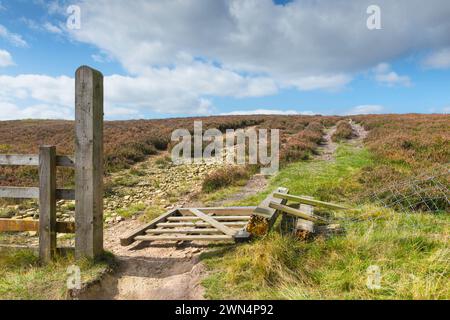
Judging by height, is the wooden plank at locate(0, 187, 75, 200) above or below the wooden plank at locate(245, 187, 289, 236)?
above

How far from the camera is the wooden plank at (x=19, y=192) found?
15.6ft

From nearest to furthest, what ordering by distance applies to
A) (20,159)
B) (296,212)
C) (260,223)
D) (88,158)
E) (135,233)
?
(88,158)
(20,159)
(260,223)
(296,212)
(135,233)

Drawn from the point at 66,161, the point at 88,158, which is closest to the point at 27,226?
the point at 66,161

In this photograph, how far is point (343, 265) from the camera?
3914mm

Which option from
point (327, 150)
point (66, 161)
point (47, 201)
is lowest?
point (47, 201)

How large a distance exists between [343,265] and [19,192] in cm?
487

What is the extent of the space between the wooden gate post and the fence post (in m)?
0.45

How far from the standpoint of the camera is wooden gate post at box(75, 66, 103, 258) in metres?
4.43

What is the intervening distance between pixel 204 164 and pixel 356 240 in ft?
34.7

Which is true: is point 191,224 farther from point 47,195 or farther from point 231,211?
point 47,195

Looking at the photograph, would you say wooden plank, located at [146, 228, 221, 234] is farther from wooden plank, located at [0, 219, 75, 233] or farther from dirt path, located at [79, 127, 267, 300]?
wooden plank, located at [0, 219, 75, 233]

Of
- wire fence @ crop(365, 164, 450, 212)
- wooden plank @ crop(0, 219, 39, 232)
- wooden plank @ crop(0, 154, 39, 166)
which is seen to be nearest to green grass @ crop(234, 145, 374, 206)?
wire fence @ crop(365, 164, 450, 212)
